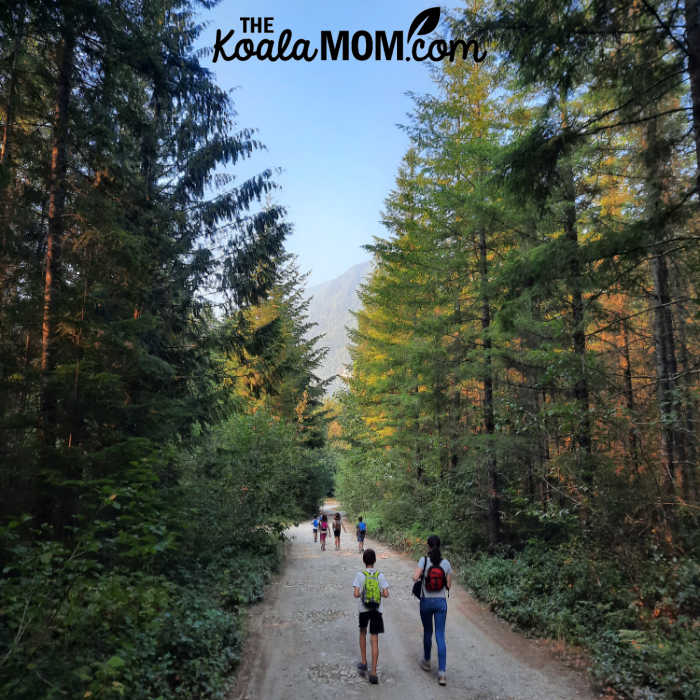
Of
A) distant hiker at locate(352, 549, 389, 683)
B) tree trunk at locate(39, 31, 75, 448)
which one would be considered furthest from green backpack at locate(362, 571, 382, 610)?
tree trunk at locate(39, 31, 75, 448)

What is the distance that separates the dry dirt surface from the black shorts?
24.9 inches

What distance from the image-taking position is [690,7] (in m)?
5.43

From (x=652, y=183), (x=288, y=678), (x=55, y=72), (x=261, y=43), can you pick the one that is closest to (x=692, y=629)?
(x=288, y=678)

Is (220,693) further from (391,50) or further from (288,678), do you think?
(391,50)

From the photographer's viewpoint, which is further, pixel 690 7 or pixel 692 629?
pixel 692 629

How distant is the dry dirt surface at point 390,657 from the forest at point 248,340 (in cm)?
51

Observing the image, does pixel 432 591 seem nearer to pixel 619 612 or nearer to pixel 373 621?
pixel 373 621

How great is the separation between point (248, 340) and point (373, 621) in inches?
303

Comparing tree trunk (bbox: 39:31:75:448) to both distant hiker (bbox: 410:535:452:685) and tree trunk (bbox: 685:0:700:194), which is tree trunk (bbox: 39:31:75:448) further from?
tree trunk (bbox: 685:0:700:194)

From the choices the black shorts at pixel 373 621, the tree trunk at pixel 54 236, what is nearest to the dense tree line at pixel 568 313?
the black shorts at pixel 373 621

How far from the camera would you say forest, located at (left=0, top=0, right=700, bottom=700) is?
5691 mm

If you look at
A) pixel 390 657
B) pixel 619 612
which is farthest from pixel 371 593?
pixel 619 612

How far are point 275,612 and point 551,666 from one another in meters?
5.63

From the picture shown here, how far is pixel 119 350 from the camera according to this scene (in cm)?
706
